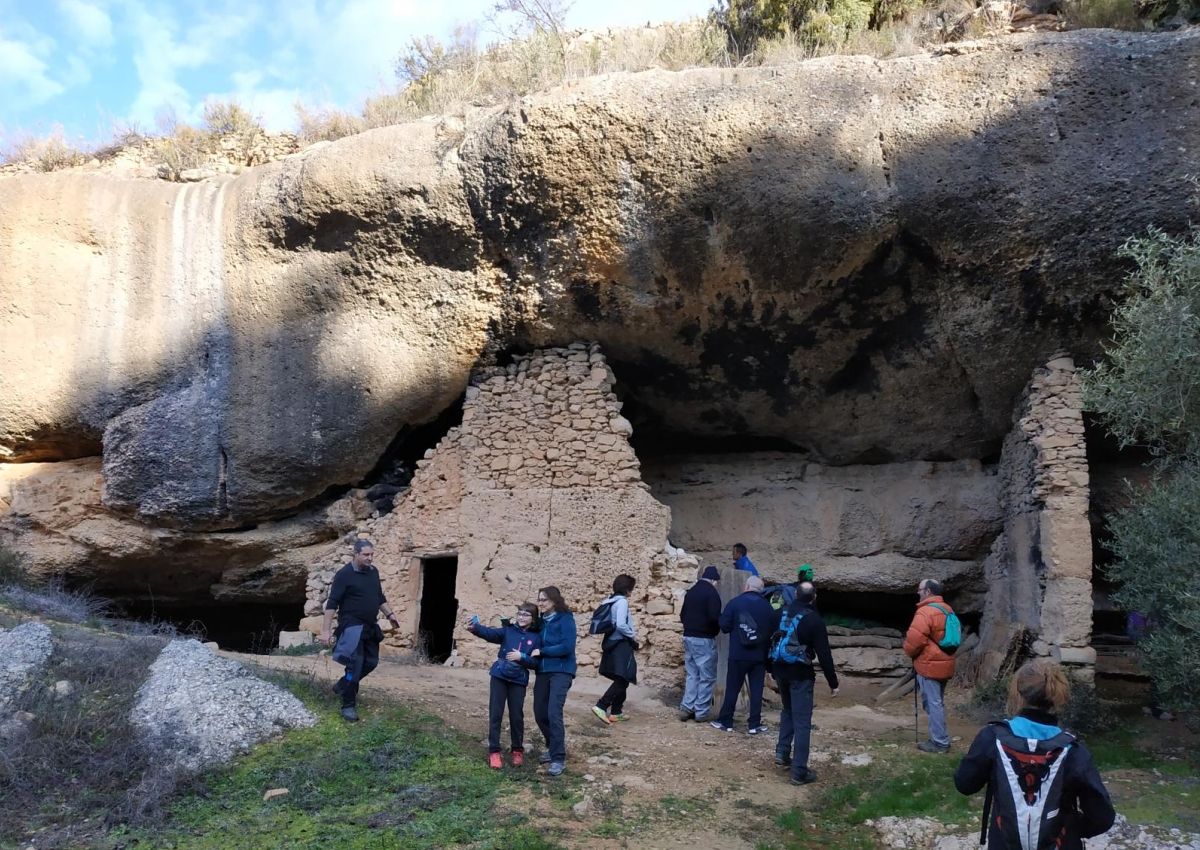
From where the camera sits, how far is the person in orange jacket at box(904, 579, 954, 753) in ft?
22.4

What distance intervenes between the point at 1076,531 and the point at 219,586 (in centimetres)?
929

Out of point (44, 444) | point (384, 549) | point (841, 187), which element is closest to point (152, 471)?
point (44, 444)

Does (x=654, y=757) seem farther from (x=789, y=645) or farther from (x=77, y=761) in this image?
(x=77, y=761)

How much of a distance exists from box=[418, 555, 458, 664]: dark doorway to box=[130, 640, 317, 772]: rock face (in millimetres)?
4321

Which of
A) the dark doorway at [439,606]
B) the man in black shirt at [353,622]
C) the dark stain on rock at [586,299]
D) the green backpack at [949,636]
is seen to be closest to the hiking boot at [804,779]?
the green backpack at [949,636]

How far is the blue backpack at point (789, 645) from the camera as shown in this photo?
6.13 m

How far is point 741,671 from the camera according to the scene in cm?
719

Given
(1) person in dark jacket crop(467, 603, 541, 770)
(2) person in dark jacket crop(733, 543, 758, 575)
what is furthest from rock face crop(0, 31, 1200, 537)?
(1) person in dark jacket crop(467, 603, 541, 770)

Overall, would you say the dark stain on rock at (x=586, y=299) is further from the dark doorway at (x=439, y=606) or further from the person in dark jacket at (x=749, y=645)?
the person in dark jacket at (x=749, y=645)

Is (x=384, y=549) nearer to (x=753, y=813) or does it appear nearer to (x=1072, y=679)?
(x=753, y=813)

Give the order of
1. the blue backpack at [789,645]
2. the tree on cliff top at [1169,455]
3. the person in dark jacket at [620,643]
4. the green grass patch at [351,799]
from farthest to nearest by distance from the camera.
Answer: the person in dark jacket at [620,643] < the tree on cliff top at [1169,455] < the blue backpack at [789,645] < the green grass patch at [351,799]

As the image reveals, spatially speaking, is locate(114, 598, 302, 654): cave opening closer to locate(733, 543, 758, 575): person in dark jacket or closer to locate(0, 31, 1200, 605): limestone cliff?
locate(0, 31, 1200, 605): limestone cliff

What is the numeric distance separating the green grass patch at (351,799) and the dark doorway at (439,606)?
4.73 m

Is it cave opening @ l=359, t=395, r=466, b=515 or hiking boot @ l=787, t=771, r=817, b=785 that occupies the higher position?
cave opening @ l=359, t=395, r=466, b=515
